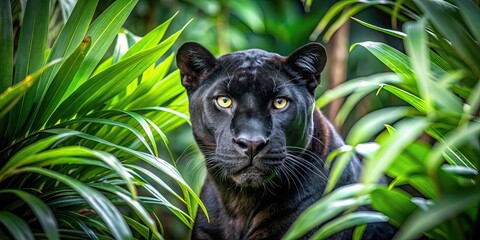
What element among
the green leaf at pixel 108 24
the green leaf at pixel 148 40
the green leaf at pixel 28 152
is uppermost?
the green leaf at pixel 108 24

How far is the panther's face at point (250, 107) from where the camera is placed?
2238 millimetres

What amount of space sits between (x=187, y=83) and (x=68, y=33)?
0.62 metres

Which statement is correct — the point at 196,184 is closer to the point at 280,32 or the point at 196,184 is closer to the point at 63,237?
the point at 63,237

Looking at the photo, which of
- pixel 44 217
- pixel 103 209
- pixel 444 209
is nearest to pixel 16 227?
pixel 44 217

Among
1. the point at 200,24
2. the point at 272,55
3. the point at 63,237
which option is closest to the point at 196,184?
the point at 272,55

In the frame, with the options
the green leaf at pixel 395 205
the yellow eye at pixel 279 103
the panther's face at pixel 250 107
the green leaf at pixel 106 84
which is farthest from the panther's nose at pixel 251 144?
the green leaf at pixel 395 205

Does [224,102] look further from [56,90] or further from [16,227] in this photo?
[16,227]

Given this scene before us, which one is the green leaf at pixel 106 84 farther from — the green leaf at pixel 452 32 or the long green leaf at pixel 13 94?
the green leaf at pixel 452 32

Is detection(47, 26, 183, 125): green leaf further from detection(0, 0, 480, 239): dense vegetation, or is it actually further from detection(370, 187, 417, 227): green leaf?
detection(370, 187, 417, 227): green leaf

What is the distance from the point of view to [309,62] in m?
2.51

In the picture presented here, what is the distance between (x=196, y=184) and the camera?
3.03 m

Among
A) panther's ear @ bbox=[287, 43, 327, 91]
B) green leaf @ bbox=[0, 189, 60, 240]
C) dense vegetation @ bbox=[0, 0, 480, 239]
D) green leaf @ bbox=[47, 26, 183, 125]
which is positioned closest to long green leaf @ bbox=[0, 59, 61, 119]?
dense vegetation @ bbox=[0, 0, 480, 239]

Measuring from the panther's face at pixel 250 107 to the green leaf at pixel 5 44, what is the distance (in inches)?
30.0

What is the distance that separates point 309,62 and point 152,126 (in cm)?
74
